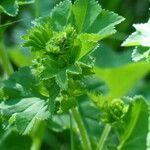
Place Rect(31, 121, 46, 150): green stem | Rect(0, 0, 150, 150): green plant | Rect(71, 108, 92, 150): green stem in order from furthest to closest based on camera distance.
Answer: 1. Rect(31, 121, 46, 150): green stem
2. Rect(71, 108, 92, 150): green stem
3. Rect(0, 0, 150, 150): green plant

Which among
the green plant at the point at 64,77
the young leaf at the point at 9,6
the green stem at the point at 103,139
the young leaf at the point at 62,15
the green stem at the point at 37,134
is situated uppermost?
the young leaf at the point at 9,6

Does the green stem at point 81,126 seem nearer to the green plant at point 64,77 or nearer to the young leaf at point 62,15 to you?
the green plant at point 64,77

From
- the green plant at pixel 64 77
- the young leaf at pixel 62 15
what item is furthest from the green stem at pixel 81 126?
the young leaf at pixel 62 15

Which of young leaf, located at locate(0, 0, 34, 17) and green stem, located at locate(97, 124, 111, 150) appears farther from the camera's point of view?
green stem, located at locate(97, 124, 111, 150)

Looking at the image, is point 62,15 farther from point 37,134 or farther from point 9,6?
point 37,134

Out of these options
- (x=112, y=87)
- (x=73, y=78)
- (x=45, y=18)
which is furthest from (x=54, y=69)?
(x=112, y=87)

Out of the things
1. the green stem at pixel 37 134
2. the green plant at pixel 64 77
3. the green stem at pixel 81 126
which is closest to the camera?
the green plant at pixel 64 77

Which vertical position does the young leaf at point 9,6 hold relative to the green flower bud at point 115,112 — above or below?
above

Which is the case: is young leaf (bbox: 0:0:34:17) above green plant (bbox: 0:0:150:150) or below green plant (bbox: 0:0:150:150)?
above

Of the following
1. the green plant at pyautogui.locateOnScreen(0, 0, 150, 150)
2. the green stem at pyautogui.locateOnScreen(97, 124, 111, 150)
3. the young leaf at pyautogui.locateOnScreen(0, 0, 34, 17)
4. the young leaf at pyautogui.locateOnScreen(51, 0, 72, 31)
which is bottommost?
the green stem at pyautogui.locateOnScreen(97, 124, 111, 150)

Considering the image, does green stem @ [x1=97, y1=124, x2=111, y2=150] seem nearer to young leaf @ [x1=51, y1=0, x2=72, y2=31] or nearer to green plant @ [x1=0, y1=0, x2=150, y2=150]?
green plant @ [x1=0, y1=0, x2=150, y2=150]

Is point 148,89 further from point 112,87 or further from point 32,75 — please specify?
point 32,75

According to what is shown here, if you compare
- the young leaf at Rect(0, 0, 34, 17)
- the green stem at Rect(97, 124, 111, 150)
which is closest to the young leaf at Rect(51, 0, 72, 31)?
the young leaf at Rect(0, 0, 34, 17)
